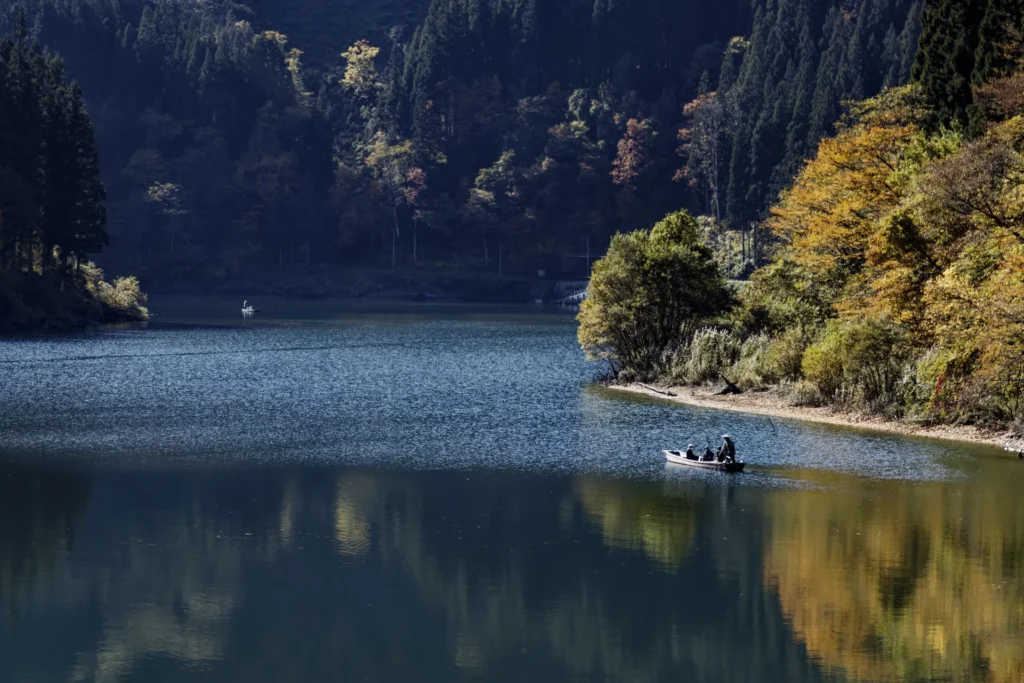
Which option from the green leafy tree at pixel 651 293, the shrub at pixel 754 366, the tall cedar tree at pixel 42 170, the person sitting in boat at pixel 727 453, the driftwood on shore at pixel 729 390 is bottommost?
the person sitting in boat at pixel 727 453

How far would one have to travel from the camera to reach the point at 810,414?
56.3 meters

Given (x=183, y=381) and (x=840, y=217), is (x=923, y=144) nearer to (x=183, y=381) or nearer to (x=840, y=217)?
(x=840, y=217)

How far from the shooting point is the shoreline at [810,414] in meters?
48.7

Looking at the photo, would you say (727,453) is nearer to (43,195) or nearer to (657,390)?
(657,390)

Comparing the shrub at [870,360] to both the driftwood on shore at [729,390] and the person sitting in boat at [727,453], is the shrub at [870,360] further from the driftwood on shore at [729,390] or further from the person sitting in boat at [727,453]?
the person sitting in boat at [727,453]

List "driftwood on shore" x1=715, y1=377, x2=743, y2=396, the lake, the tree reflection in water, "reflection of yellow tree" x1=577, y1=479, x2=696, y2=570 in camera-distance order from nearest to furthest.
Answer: the tree reflection in water → the lake → "reflection of yellow tree" x1=577, y1=479, x2=696, y2=570 → "driftwood on shore" x1=715, y1=377, x2=743, y2=396

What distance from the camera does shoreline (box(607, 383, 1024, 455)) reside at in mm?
48688

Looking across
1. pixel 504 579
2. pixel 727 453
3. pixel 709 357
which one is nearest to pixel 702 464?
pixel 727 453

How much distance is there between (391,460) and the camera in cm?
4688

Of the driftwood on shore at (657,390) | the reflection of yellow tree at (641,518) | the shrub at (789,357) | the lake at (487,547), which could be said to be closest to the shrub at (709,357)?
the driftwood on shore at (657,390)

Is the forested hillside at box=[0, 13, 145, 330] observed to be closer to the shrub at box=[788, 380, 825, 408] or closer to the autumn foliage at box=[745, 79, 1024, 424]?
the autumn foliage at box=[745, 79, 1024, 424]

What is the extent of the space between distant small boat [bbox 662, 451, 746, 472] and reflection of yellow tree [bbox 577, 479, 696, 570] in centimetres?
288

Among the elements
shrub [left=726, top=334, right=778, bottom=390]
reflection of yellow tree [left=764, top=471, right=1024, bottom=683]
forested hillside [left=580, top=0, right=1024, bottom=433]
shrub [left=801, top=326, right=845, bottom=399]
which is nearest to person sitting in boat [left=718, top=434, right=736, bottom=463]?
reflection of yellow tree [left=764, top=471, right=1024, bottom=683]

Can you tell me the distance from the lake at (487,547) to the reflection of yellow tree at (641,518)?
120mm
